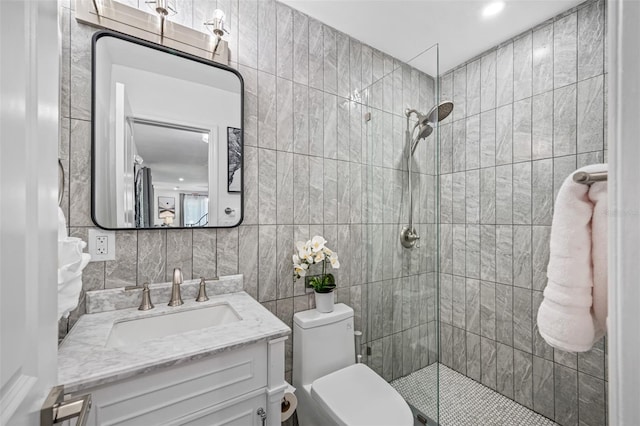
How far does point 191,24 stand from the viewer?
1387 mm

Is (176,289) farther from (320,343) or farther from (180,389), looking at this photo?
(320,343)

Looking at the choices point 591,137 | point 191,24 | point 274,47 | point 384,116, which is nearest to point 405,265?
point 384,116

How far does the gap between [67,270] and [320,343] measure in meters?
1.18

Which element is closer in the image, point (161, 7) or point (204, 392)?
point (204, 392)

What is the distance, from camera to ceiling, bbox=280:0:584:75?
5.35 ft

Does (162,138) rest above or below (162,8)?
below

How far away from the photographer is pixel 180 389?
0.88 metres

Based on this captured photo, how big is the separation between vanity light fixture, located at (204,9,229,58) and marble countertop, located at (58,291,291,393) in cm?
130

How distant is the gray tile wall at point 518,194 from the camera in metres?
1.61

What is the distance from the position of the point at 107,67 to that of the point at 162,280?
3.16 ft

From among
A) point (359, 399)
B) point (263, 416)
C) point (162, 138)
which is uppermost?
point (162, 138)

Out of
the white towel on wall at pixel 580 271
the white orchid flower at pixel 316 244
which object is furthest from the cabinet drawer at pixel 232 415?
the white towel on wall at pixel 580 271

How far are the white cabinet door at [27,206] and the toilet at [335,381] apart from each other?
1118mm

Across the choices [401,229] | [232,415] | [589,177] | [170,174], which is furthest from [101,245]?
[589,177]
